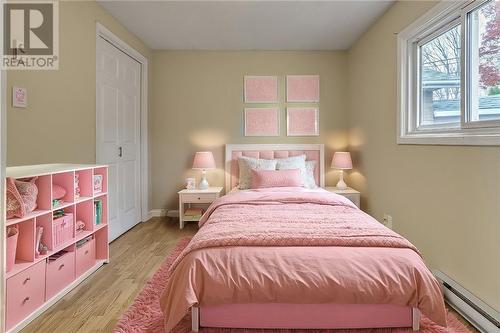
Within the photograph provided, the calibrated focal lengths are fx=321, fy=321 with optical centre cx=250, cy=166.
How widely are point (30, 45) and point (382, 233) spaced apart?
285cm

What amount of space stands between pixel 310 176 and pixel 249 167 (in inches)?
32.4

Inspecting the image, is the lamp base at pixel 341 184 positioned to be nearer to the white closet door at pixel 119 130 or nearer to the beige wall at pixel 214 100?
the beige wall at pixel 214 100

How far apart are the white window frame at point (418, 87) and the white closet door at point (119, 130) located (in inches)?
118

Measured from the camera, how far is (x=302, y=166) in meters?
4.15

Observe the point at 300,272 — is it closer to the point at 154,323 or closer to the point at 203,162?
the point at 154,323

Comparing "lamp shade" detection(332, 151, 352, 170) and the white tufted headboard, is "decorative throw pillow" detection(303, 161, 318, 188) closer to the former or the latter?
the white tufted headboard

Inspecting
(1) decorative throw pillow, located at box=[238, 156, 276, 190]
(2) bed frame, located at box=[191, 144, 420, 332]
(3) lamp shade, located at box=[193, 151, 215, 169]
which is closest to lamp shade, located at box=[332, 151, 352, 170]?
(1) decorative throw pillow, located at box=[238, 156, 276, 190]

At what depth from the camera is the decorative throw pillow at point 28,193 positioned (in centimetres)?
198

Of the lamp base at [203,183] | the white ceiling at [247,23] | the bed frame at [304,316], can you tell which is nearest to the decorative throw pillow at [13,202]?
the bed frame at [304,316]

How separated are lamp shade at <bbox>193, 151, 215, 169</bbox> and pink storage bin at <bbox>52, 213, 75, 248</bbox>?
6.53ft

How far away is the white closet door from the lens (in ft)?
11.2

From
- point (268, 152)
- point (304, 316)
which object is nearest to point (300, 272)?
point (304, 316)

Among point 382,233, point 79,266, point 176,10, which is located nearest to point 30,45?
point 176,10

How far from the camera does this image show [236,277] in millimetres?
1739
